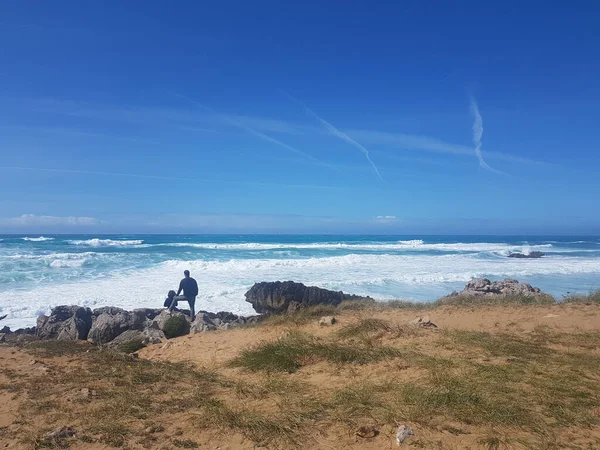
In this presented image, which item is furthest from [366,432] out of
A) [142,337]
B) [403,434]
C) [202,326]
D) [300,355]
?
[202,326]

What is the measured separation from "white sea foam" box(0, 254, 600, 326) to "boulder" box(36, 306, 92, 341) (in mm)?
3042

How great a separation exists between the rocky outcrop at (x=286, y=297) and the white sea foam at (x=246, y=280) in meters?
1.17

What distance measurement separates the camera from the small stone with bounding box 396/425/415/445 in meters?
3.75

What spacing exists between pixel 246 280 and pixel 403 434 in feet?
65.8

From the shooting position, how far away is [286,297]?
1520 centimetres

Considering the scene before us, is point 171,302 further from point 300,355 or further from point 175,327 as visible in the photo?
point 300,355

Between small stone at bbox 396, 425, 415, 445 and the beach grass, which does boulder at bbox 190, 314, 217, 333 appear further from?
small stone at bbox 396, 425, 415, 445

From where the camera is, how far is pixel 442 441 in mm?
3738

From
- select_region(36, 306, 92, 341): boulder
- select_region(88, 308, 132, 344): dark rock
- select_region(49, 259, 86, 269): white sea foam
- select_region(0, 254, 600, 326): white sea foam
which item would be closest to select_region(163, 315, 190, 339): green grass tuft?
select_region(88, 308, 132, 344): dark rock

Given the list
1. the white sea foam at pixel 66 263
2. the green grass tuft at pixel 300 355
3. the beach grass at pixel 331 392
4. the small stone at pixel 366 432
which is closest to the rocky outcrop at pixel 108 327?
the beach grass at pixel 331 392

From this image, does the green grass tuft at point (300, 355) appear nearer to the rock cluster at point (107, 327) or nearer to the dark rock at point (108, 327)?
the rock cluster at point (107, 327)

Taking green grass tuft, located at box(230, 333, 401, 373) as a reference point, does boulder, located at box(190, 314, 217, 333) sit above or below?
below

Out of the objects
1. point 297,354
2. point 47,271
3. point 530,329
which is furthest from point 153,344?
point 47,271

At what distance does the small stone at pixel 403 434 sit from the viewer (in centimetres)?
375
